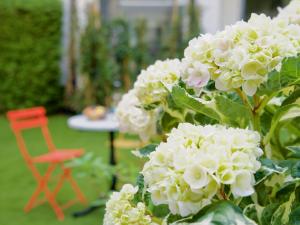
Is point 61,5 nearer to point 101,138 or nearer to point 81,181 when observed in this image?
point 101,138

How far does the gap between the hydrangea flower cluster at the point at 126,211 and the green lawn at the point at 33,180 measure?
2.30 m

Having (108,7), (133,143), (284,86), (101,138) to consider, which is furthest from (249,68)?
(108,7)

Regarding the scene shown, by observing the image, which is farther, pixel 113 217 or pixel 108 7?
pixel 108 7

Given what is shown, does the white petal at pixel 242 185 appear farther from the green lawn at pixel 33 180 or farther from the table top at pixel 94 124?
the table top at pixel 94 124

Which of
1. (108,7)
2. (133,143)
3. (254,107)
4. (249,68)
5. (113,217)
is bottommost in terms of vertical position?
(133,143)

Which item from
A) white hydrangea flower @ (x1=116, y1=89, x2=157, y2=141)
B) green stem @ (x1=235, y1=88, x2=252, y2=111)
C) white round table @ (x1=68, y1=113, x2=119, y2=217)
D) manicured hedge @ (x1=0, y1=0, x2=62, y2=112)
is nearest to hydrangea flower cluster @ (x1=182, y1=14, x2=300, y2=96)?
green stem @ (x1=235, y1=88, x2=252, y2=111)

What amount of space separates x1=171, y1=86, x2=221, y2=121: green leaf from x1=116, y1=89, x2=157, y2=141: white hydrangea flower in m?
0.34

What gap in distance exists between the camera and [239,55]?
1154 millimetres

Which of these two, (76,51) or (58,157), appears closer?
(58,157)

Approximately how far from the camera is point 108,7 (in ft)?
39.5

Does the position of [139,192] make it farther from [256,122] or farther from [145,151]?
[256,122]

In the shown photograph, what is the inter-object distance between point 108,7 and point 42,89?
229 centimetres

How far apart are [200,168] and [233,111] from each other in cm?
35

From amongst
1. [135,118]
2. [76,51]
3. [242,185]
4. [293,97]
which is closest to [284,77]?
[293,97]
